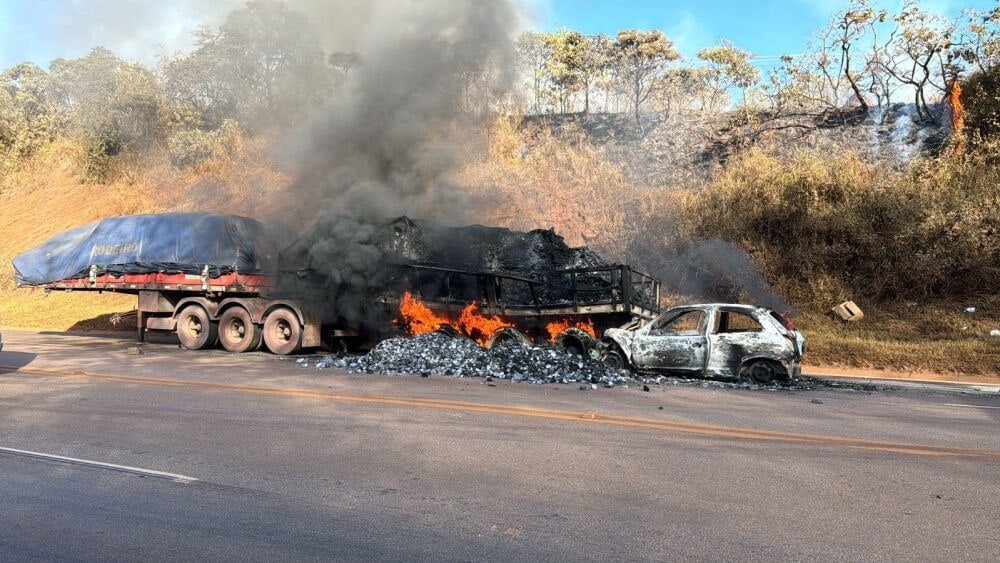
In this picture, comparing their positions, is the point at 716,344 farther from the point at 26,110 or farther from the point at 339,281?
the point at 26,110

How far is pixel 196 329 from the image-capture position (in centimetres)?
1520

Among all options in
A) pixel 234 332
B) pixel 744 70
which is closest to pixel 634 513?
pixel 234 332

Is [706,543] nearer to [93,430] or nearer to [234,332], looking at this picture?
[93,430]

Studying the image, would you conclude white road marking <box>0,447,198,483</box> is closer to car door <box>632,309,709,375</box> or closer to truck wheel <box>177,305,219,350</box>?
car door <box>632,309,709,375</box>

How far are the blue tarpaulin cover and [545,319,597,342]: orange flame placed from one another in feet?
20.2

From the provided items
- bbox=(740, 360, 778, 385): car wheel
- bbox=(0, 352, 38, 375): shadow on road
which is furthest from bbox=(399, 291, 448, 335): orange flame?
bbox=(0, 352, 38, 375): shadow on road

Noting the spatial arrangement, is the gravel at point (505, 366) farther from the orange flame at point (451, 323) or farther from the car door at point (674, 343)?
the orange flame at point (451, 323)

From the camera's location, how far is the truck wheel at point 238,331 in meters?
14.2

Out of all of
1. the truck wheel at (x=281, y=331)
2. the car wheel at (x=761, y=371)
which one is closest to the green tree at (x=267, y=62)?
the truck wheel at (x=281, y=331)

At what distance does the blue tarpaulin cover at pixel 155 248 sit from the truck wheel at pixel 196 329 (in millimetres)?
967

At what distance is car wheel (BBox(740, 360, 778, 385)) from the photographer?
400 inches

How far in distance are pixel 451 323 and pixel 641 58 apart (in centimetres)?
2392

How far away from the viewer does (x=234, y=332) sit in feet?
47.9

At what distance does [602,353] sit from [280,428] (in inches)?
248
